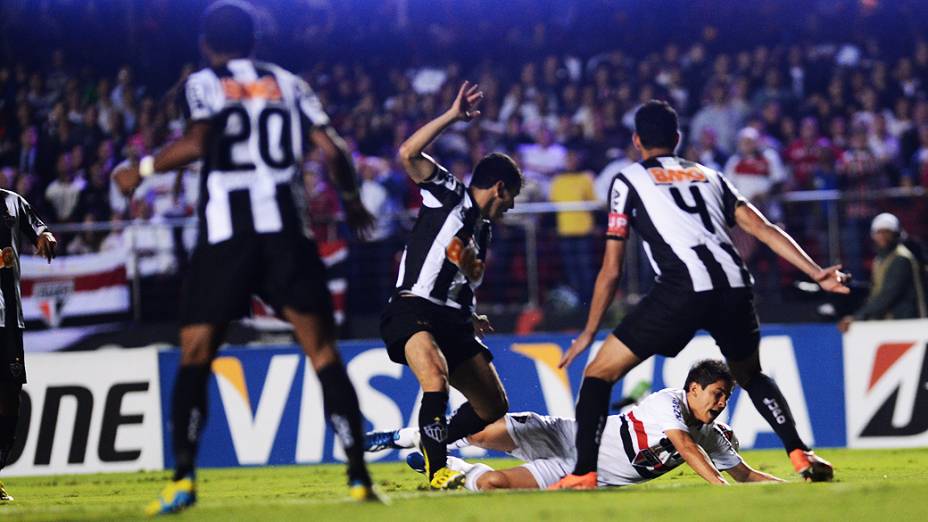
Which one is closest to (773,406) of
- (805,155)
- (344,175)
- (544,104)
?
(344,175)

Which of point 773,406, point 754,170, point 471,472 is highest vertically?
point 754,170

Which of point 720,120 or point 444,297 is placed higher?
point 720,120

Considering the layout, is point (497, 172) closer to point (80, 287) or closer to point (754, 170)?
point (754, 170)

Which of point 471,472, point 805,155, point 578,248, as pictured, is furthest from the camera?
point 805,155

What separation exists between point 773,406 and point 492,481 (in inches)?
65.9

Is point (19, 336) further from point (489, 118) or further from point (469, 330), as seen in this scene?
point (489, 118)

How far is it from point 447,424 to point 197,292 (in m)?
2.84

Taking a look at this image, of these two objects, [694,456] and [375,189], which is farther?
[375,189]

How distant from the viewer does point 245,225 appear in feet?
21.4

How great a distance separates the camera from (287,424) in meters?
13.6

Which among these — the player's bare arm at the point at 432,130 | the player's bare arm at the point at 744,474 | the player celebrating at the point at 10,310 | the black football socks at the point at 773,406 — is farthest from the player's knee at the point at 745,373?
the player celebrating at the point at 10,310

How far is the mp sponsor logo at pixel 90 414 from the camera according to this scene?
44.3 feet

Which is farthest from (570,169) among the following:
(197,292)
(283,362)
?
(197,292)

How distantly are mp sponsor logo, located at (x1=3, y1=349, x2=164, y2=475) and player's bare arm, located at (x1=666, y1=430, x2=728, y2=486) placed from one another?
651 centimetres
